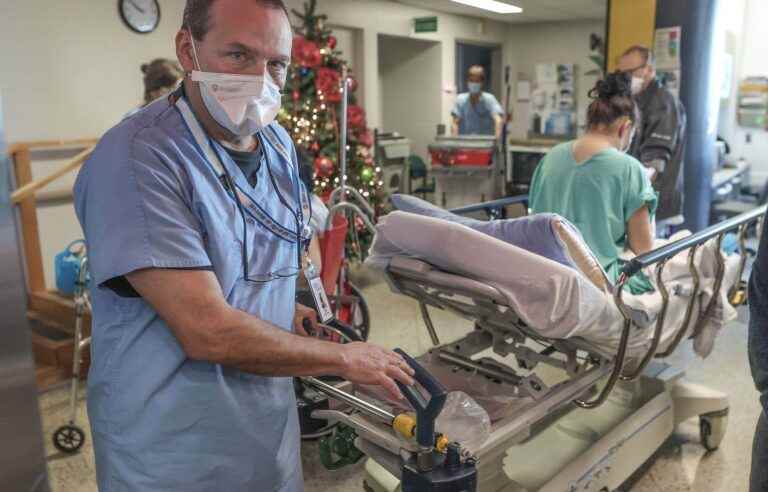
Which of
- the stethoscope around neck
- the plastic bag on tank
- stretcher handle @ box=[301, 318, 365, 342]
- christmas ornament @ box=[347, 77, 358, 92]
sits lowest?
the plastic bag on tank

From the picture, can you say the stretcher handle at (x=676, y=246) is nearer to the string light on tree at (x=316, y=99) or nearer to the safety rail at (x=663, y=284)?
the safety rail at (x=663, y=284)

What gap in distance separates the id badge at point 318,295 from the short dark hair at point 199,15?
0.49 m

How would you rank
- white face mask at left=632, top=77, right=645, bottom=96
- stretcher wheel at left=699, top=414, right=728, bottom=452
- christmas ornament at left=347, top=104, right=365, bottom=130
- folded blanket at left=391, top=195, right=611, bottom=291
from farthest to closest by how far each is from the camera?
christmas ornament at left=347, top=104, right=365, bottom=130
white face mask at left=632, top=77, right=645, bottom=96
stretcher wheel at left=699, top=414, right=728, bottom=452
folded blanket at left=391, top=195, right=611, bottom=291

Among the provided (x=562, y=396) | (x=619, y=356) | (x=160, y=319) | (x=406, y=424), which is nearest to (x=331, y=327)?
(x=406, y=424)

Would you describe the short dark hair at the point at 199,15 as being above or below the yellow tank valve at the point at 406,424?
above

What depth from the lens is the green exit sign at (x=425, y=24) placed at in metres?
4.54

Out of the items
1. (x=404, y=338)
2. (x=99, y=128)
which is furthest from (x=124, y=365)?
(x=99, y=128)

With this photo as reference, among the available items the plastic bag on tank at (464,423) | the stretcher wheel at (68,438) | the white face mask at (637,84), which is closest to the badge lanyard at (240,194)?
the plastic bag on tank at (464,423)

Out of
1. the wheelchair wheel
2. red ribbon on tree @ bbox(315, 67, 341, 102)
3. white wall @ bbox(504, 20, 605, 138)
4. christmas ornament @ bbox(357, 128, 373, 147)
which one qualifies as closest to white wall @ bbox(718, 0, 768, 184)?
white wall @ bbox(504, 20, 605, 138)

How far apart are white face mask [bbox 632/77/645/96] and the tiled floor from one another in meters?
1.37

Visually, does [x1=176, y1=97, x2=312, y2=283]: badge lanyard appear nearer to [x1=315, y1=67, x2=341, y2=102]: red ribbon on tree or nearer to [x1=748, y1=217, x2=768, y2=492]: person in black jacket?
[x1=748, y1=217, x2=768, y2=492]: person in black jacket

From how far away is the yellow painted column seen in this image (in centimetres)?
410

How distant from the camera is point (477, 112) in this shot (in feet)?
18.6

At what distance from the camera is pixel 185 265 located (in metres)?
0.95
